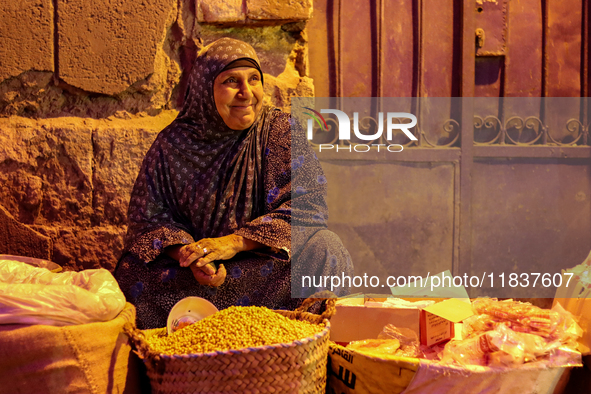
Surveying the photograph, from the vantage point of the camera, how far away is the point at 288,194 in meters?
2.15

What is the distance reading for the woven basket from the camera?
55.9 inches

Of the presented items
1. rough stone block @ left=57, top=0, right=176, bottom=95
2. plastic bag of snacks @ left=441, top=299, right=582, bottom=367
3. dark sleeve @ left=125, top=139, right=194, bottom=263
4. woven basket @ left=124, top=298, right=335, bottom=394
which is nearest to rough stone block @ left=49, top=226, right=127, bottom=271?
dark sleeve @ left=125, top=139, right=194, bottom=263

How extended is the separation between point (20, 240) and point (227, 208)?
4.64 feet

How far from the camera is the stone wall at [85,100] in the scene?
2.88 m

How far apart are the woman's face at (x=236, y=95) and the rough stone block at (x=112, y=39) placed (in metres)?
0.88

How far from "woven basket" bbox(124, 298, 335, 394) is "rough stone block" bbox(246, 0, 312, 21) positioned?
196 centimetres

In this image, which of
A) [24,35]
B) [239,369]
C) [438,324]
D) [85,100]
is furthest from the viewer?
[85,100]

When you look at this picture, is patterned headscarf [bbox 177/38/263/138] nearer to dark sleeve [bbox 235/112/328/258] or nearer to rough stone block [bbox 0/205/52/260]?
dark sleeve [bbox 235/112/328/258]

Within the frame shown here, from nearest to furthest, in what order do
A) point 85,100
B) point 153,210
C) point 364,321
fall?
point 364,321 → point 153,210 → point 85,100

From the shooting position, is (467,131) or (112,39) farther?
(467,131)

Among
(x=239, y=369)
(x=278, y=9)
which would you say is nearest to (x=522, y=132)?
(x=278, y=9)

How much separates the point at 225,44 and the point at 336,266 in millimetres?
1040

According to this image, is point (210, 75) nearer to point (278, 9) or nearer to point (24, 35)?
point (278, 9)

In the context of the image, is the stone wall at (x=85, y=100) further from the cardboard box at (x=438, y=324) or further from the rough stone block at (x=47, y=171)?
the cardboard box at (x=438, y=324)
